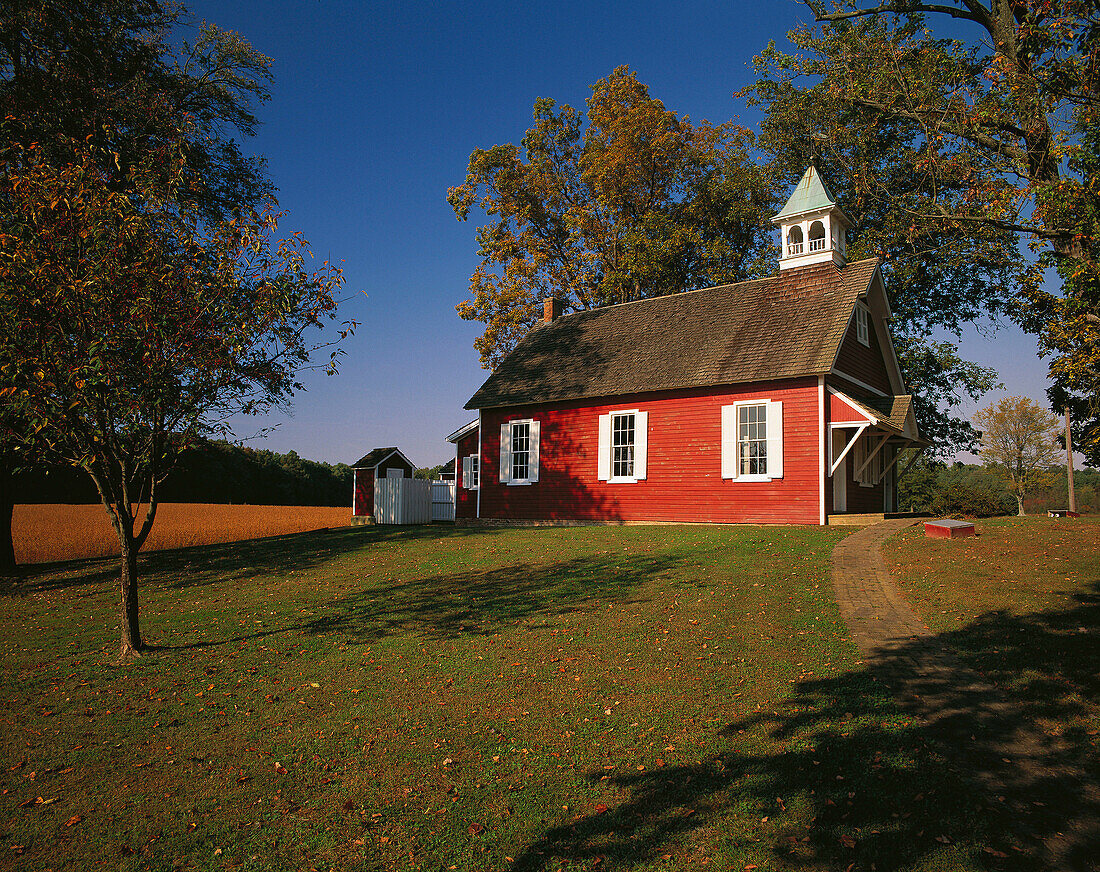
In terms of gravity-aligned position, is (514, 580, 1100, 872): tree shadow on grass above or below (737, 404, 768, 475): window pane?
below

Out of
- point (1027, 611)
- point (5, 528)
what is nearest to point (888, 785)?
point (1027, 611)

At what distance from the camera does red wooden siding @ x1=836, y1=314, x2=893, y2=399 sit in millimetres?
19141

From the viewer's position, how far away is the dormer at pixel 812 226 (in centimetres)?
2123

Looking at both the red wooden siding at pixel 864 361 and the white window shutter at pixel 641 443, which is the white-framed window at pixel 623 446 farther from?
the red wooden siding at pixel 864 361

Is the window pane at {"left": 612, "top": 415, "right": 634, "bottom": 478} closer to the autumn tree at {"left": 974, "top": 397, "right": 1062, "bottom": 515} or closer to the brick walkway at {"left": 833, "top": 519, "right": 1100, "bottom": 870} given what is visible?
the brick walkway at {"left": 833, "top": 519, "right": 1100, "bottom": 870}

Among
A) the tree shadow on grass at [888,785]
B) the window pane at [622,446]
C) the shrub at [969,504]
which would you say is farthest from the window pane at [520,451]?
the tree shadow on grass at [888,785]

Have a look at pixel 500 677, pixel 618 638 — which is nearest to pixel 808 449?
pixel 618 638

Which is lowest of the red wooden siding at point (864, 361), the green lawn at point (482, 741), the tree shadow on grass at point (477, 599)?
the green lawn at point (482, 741)

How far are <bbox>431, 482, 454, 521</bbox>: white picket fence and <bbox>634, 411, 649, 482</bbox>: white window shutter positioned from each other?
1110 centimetres

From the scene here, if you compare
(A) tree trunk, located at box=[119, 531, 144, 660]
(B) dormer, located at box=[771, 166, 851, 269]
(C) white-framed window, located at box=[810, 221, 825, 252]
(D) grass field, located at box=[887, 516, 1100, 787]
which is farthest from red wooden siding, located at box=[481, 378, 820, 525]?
(A) tree trunk, located at box=[119, 531, 144, 660]

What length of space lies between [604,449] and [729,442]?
4.24m

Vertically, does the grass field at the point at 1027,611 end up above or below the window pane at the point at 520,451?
below

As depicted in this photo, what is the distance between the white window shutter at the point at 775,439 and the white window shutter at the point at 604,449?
17.0 ft

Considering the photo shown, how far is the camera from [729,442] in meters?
18.9
